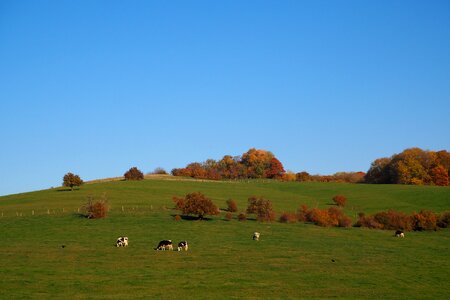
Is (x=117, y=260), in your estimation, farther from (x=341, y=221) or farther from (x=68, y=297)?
(x=341, y=221)

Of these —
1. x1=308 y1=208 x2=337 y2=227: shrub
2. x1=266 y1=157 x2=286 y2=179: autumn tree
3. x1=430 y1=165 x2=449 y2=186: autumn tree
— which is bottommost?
x1=308 y1=208 x2=337 y2=227: shrub

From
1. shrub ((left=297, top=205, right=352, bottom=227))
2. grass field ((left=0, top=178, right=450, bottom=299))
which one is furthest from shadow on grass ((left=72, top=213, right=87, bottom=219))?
shrub ((left=297, top=205, right=352, bottom=227))

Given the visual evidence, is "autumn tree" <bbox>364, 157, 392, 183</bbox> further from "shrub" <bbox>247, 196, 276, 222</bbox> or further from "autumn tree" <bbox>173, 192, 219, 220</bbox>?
"autumn tree" <bbox>173, 192, 219, 220</bbox>

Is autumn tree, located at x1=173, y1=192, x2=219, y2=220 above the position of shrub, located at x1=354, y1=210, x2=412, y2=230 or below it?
above

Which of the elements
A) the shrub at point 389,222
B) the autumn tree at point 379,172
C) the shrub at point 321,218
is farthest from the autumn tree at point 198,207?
the autumn tree at point 379,172

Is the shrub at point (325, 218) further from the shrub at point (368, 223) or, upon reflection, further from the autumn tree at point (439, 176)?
the autumn tree at point (439, 176)

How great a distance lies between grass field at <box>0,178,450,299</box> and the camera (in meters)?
34.0

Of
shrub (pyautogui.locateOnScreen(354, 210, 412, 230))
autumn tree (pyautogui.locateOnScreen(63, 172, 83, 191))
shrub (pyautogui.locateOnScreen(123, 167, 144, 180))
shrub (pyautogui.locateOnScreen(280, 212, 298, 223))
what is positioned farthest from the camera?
shrub (pyautogui.locateOnScreen(123, 167, 144, 180))

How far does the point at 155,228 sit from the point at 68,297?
3469 centimetres

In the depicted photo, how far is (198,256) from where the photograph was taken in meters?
46.6

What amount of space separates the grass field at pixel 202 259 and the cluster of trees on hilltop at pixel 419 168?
4763 centimetres

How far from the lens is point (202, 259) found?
45.0m

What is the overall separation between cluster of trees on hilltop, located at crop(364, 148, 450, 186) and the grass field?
47630 mm

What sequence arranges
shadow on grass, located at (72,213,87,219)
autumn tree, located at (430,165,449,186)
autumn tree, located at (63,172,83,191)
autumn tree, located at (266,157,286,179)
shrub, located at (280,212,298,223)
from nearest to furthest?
shadow on grass, located at (72,213,87,219) < shrub, located at (280,212,298,223) < autumn tree, located at (63,172,83,191) < autumn tree, located at (430,165,449,186) < autumn tree, located at (266,157,286,179)
